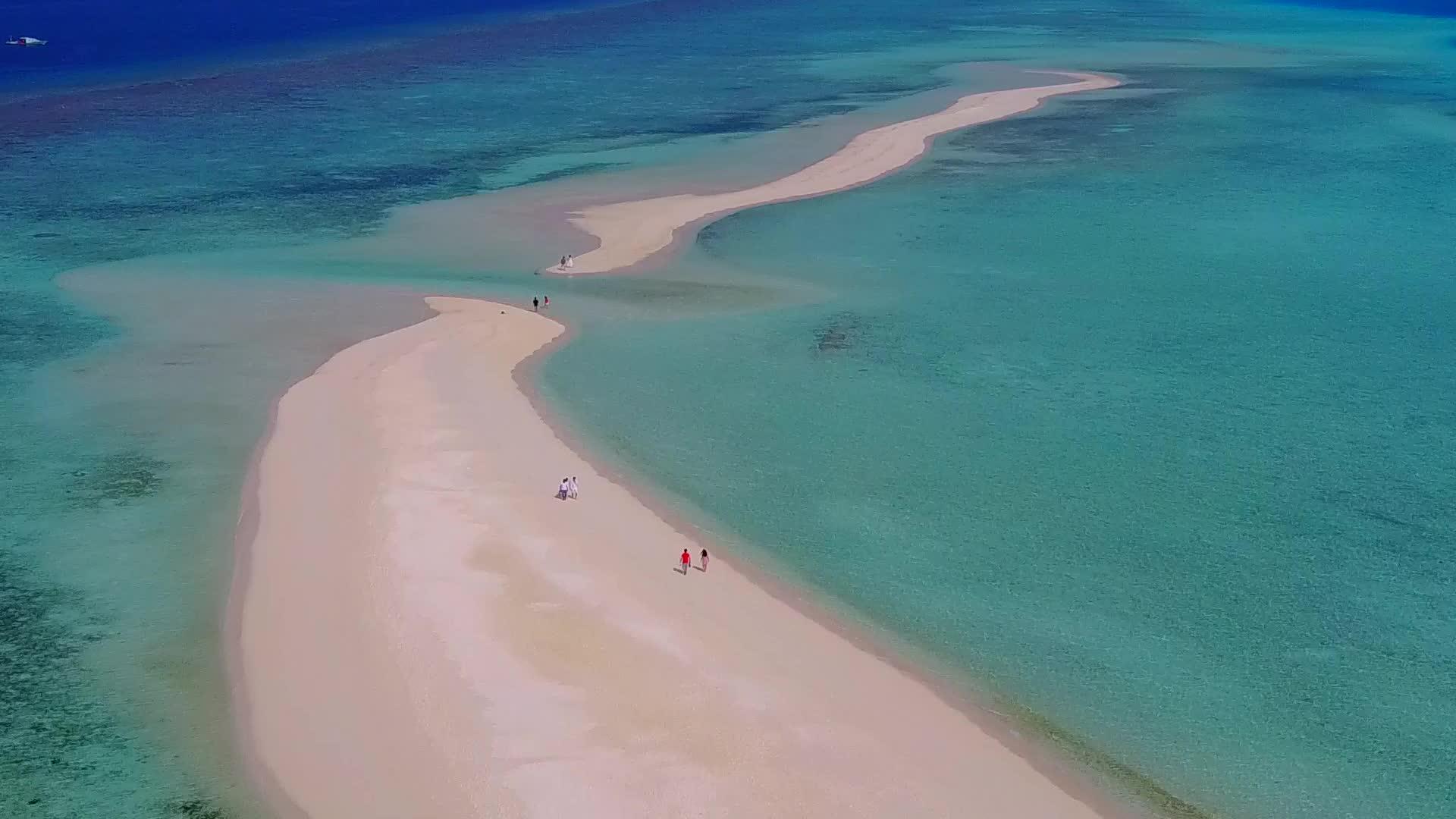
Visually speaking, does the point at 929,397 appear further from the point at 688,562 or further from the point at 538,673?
the point at 538,673

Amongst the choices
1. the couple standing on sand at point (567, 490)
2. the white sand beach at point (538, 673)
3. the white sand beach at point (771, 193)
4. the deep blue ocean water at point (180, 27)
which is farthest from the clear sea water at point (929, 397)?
the deep blue ocean water at point (180, 27)

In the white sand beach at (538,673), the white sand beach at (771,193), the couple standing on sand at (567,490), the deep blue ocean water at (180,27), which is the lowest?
the white sand beach at (538,673)

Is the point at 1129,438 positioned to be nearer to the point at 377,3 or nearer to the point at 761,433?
the point at 761,433

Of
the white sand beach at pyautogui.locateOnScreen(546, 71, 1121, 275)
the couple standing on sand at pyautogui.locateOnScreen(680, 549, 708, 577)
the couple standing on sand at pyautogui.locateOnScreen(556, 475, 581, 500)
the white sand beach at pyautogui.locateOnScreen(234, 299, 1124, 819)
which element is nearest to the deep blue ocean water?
the white sand beach at pyautogui.locateOnScreen(546, 71, 1121, 275)

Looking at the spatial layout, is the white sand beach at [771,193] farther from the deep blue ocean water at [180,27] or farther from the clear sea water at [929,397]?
the deep blue ocean water at [180,27]

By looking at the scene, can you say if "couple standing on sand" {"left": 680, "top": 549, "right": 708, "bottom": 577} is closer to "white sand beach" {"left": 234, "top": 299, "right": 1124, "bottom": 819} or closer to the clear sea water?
"white sand beach" {"left": 234, "top": 299, "right": 1124, "bottom": 819}

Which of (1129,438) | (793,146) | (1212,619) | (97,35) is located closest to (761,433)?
(1129,438)
